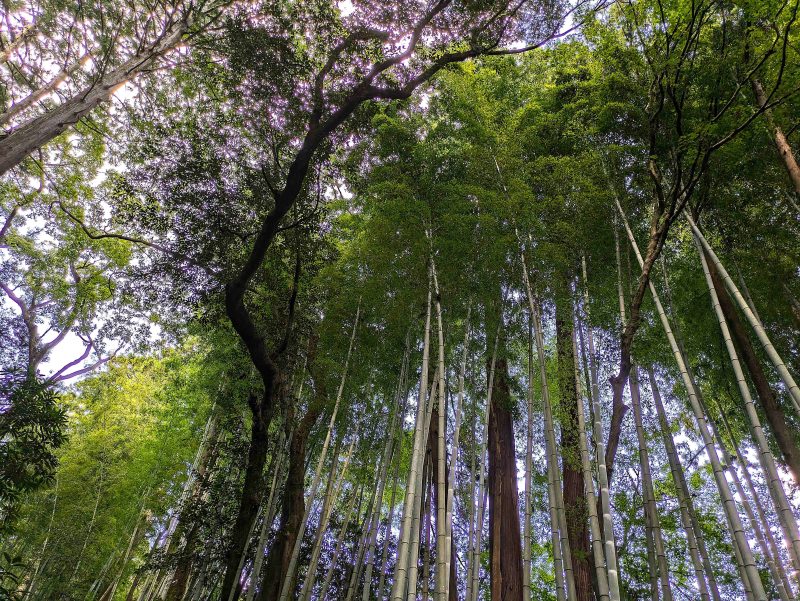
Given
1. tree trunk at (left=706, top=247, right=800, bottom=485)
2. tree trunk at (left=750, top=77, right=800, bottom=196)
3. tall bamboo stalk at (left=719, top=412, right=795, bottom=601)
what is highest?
tree trunk at (left=750, top=77, right=800, bottom=196)

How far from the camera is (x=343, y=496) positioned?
7699 mm

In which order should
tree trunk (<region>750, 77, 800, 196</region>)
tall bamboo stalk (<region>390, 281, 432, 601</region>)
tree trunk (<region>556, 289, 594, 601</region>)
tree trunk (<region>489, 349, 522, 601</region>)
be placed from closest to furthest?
tall bamboo stalk (<region>390, 281, 432, 601</region>)
tree trunk (<region>750, 77, 800, 196</region>)
tree trunk (<region>556, 289, 594, 601</region>)
tree trunk (<region>489, 349, 522, 601</region>)

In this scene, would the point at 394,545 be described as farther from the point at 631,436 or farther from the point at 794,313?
the point at 794,313

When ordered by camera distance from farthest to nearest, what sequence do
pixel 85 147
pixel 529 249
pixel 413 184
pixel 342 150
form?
pixel 85 147 → pixel 342 150 → pixel 413 184 → pixel 529 249

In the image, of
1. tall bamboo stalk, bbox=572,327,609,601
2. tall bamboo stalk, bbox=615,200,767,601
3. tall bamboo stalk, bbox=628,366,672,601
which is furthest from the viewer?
tall bamboo stalk, bbox=628,366,672,601

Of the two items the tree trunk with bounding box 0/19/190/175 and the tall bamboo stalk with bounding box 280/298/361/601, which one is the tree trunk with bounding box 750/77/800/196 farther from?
the tree trunk with bounding box 0/19/190/175

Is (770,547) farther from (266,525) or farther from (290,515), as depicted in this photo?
(290,515)

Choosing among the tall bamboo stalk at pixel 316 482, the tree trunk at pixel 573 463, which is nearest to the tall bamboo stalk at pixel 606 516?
the tree trunk at pixel 573 463

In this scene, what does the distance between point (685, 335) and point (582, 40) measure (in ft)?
12.6

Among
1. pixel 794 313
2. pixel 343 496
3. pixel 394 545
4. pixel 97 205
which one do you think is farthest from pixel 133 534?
pixel 794 313

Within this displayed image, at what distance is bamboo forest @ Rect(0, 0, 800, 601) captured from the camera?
3.47 m

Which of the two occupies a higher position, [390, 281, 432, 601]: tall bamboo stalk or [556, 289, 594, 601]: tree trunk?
[556, 289, 594, 601]: tree trunk

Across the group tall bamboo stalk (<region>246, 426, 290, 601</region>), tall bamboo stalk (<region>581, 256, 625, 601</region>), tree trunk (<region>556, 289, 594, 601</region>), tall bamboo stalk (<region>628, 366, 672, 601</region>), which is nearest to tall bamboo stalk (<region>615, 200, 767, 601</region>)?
tall bamboo stalk (<region>581, 256, 625, 601</region>)

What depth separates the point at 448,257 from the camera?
172 inches
